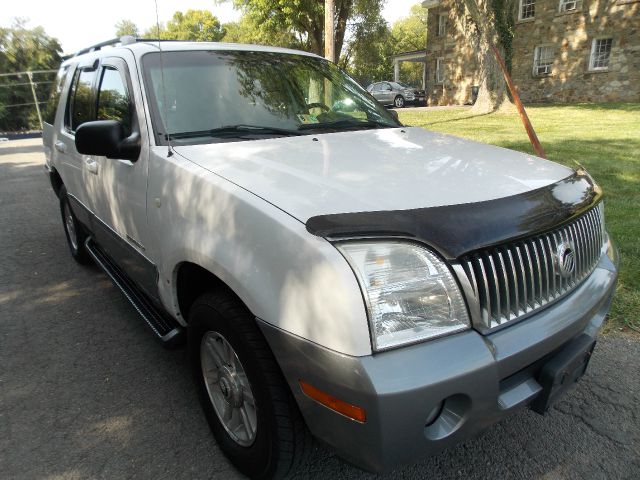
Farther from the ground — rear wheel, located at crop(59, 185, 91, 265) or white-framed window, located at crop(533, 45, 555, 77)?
white-framed window, located at crop(533, 45, 555, 77)

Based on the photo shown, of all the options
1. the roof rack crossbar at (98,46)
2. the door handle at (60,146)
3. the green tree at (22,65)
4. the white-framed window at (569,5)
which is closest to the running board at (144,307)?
the door handle at (60,146)

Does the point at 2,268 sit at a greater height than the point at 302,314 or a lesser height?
lesser

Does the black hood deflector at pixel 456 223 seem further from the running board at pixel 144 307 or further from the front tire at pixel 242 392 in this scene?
the running board at pixel 144 307

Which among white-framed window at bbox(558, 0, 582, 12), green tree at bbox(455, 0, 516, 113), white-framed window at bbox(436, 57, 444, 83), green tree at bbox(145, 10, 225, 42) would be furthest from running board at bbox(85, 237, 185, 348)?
green tree at bbox(145, 10, 225, 42)

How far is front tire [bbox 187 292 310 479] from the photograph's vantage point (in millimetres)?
1699

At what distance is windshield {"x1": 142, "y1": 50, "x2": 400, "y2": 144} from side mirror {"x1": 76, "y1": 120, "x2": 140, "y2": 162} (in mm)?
167

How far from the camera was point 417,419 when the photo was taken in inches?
56.3

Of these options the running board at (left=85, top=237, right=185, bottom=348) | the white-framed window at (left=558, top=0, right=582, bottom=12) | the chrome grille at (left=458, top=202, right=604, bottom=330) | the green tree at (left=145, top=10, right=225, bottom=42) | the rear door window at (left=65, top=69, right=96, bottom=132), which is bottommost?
the running board at (left=85, top=237, right=185, bottom=348)

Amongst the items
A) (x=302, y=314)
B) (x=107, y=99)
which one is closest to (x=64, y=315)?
(x=107, y=99)

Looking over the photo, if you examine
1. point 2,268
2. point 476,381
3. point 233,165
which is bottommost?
point 2,268

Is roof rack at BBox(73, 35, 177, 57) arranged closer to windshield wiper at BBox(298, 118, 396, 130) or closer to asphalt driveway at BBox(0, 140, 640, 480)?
windshield wiper at BBox(298, 118, 396, 130)

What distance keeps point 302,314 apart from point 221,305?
50cm

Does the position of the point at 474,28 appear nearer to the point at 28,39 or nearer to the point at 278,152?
the point at 278,152

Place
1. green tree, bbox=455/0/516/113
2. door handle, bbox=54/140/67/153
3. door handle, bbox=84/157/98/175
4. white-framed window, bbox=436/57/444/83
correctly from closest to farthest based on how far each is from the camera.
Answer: door handle, bbox=84/157/98/175
door handle, bbox=54/140/67/153
green tree, bbox=455/0/516/113
white-framed window, bbox=436/57/444/83
